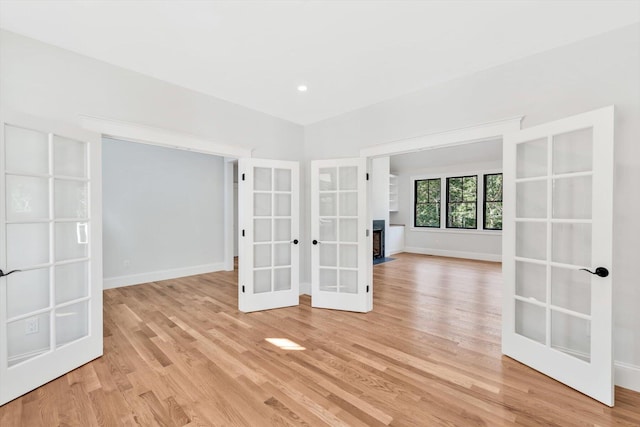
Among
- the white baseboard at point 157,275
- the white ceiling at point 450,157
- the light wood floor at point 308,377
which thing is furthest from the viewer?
the white ceiling at point 450,157

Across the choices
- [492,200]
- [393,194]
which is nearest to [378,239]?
[393,194]

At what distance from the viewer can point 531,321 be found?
2438mm

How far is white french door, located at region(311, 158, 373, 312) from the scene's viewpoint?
11.8 feet

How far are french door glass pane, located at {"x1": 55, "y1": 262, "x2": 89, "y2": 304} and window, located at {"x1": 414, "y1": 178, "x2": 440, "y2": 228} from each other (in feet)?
26.9

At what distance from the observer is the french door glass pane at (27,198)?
79.5 inches

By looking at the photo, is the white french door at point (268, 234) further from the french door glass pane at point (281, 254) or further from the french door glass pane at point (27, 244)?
the french door glass pane at point (27, 244)

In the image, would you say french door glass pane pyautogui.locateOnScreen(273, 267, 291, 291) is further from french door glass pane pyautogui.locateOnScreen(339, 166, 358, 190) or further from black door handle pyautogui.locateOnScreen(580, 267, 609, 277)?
black door handle pyautogui.locateOnScreen(580, 267, 609, 277)

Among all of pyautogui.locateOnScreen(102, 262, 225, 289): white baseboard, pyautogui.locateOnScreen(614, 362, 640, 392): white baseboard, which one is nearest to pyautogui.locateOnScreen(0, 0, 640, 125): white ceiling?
pyautogui.locateOnScreen(614, 362, 640, 392): white baseboard

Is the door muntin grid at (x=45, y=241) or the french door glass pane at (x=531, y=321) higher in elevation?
the door muntin grid at (x=45, y=241)

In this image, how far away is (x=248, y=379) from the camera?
217cm

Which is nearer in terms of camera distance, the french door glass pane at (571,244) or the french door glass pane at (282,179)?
the french door glass pane at (571,244)

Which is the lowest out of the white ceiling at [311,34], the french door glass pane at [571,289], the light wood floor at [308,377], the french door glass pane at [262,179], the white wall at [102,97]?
the light wood floor at [308,377]

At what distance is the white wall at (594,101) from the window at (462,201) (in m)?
5.63

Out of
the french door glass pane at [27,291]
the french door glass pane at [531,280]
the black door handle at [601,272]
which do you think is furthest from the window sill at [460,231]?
the french door glass pane at [27,291]
